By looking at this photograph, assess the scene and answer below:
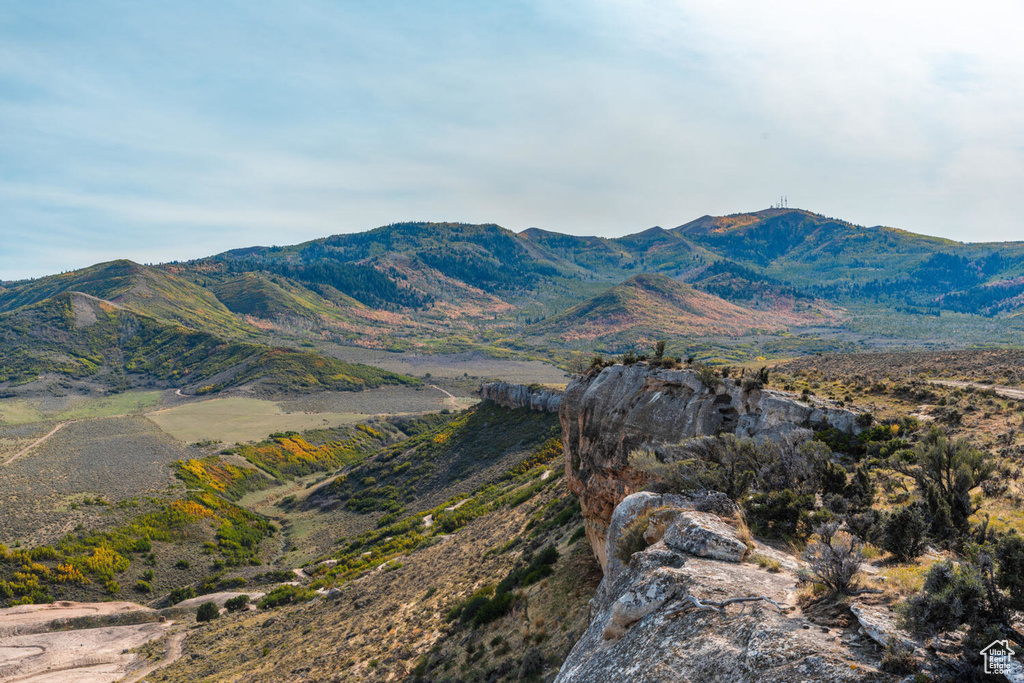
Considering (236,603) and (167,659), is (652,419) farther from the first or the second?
(236,603)

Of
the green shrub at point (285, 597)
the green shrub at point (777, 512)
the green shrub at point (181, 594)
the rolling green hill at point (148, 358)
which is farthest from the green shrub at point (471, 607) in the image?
the rolling green hill at point (148, 358)

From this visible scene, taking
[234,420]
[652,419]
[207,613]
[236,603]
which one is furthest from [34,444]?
[652,419]

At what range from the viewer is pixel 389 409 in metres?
128

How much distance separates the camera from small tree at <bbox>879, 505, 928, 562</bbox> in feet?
28.0

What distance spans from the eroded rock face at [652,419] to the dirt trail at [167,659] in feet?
95.9

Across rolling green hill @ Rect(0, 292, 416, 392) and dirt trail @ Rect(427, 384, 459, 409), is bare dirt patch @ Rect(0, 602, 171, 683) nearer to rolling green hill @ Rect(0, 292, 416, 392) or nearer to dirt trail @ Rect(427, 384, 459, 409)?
dirt trail @ Rect(427, 384, 459, 409)

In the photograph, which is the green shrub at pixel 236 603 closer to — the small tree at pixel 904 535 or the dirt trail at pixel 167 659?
the dirt trail at pixel 167 659

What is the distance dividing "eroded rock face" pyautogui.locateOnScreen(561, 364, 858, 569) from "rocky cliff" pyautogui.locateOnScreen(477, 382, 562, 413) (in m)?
38.1

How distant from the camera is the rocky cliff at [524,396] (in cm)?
6272

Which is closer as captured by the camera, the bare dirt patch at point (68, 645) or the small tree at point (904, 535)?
the small tree at point (904, 535)

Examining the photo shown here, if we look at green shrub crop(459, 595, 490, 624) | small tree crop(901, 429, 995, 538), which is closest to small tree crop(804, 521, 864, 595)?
small tree crop(901, 429, 995, 538)

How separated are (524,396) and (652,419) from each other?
5018 cm

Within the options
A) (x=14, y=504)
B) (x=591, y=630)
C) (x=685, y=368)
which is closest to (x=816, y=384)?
(x=685, y=368)

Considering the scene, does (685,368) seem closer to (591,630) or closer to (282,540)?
(591,630)
